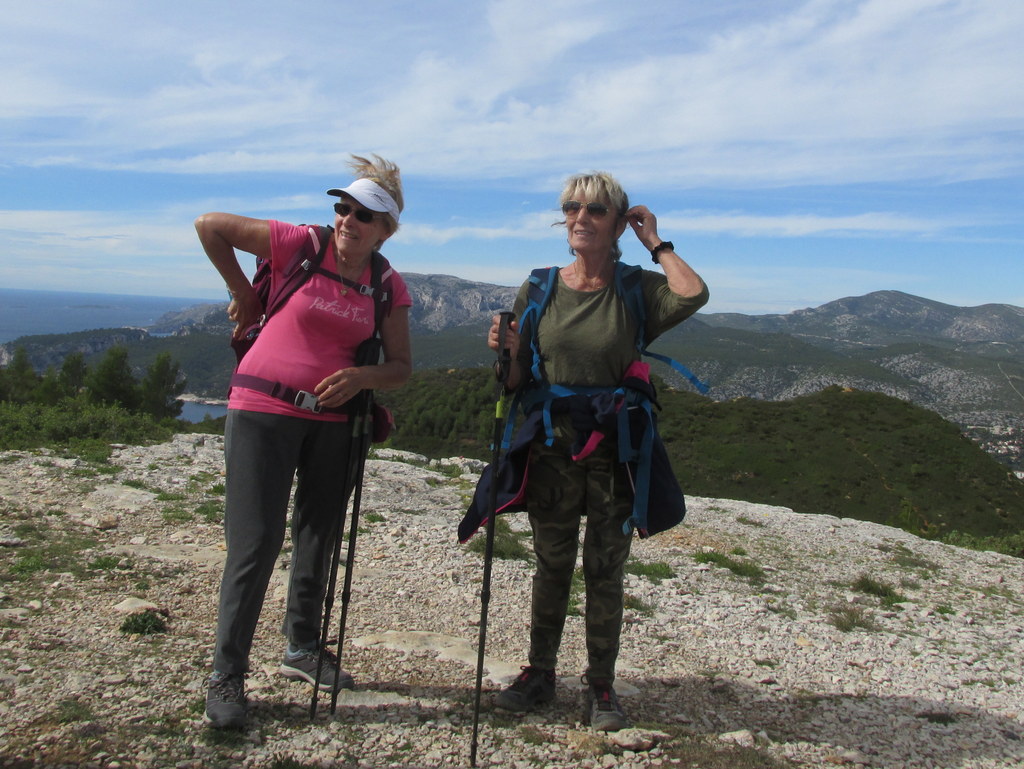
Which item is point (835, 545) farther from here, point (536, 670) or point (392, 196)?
point (392, 196)

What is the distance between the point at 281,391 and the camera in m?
3.54

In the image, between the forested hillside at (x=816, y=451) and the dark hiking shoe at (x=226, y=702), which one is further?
the forested hillside at (x=816, y=451)

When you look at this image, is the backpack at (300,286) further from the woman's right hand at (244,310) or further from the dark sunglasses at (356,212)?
the dark sunglasses at (356,212)

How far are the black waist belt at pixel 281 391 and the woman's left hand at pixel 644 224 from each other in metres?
1.96

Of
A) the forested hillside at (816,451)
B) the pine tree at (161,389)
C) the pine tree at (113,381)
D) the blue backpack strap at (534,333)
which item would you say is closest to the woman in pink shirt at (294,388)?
the blue backpack strap at (534,333)

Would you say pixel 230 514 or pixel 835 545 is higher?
pixel 230 514

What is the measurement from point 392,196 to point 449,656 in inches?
122

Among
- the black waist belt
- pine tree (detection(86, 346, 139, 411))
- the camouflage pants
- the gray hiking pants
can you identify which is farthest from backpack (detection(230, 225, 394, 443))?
pine tree (detection(86, 346, 139, 411))

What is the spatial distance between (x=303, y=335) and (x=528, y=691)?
7.81 ft

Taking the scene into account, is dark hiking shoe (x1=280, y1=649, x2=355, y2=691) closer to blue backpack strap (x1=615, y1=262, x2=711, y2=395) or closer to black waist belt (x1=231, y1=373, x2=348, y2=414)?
black waist belt (x1=231, y1=373, x2=348, y2=414)

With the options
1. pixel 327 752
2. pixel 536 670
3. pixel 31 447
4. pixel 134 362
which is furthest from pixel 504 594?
pixel 134 362

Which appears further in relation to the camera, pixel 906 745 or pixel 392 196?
pixel 906 745

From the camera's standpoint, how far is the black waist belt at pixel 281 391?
3.54 m

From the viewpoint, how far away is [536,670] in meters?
4.15
